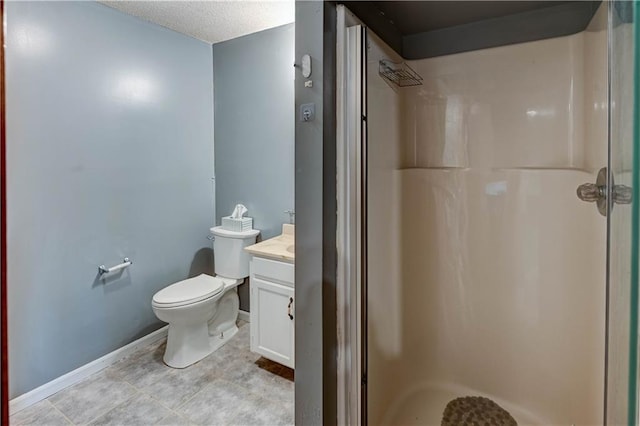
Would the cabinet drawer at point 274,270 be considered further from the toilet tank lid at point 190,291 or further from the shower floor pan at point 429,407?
the shower floor pan at point 429,407

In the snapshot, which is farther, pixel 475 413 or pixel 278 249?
pixel 278 249

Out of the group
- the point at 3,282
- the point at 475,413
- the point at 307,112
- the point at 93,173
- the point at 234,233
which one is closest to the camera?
the point at 3,282

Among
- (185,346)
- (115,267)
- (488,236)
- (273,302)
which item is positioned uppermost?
(488,236)

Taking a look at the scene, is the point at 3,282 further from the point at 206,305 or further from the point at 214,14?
the point at 214,14

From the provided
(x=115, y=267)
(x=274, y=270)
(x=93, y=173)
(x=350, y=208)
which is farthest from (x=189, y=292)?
(x=350, y=208)

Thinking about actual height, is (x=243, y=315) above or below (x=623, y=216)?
below

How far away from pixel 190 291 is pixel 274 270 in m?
0.66

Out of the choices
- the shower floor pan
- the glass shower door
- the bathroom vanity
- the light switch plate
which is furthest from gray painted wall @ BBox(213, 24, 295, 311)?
the glass shower door

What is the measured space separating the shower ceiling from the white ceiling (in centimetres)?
83

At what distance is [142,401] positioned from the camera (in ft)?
5.90

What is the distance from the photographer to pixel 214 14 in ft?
7.14

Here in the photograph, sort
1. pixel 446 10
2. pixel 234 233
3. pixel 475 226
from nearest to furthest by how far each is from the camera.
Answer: pixel 446 10
pixel 475 226
pixel 234 233

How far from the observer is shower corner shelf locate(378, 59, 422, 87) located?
1.50 metres

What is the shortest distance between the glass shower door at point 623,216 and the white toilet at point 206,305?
198 centimetres
